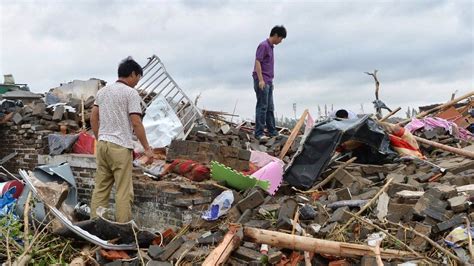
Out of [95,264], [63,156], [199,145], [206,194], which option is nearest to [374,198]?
[206,194]

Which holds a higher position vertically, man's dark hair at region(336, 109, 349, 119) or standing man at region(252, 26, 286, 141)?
standing man at region(252, 26, 286, 141)

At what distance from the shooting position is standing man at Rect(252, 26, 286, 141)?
8508mm

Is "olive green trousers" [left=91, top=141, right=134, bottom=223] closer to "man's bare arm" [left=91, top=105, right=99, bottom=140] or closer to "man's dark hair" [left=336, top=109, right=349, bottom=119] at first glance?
"man's bare arm" [left=91, top=105, right=99, bottom=140]

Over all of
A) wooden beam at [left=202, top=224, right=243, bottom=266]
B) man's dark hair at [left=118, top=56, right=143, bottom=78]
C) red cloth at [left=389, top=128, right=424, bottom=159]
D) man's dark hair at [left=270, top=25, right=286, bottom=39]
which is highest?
man's dark hair at [left=270, top=25, right=286, bottom=39]

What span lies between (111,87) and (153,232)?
5.52ft

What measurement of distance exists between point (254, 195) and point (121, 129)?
1.65 metres

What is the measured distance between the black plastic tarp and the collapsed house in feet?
0.05

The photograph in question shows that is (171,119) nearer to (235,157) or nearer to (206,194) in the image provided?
(235,157)

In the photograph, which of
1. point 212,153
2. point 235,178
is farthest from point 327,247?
point 212,153

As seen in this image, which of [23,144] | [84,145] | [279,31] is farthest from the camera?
[23,144]

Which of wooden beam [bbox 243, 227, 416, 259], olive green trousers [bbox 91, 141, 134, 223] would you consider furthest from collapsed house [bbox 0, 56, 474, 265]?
olive green trousers [bbox 91, 141, 134, 223]

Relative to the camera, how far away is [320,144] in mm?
6699

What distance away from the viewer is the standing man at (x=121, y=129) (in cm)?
541

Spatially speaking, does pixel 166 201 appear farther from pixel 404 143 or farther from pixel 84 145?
pixel 404 143
